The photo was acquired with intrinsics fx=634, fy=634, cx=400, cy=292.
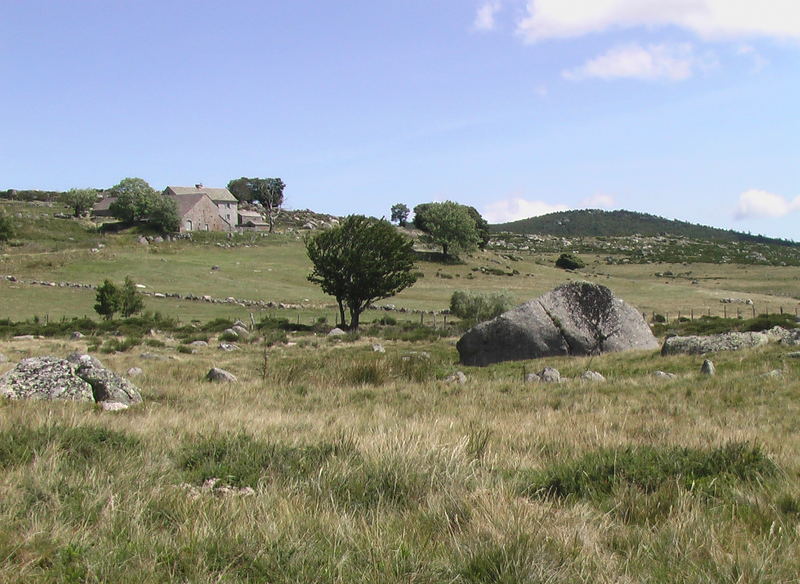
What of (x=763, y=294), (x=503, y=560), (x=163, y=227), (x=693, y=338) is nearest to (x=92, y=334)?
(x=693, y=338)

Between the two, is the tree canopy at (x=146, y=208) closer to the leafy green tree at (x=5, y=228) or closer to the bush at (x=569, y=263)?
the leafy green tree at (x=5, y=228)

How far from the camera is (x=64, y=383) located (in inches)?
455

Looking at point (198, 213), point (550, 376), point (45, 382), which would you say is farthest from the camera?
point (198, 213)

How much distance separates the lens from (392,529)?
438 cm

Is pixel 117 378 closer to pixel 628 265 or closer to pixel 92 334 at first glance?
pixel 92 334

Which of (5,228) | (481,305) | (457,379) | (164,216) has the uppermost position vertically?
(164,216)

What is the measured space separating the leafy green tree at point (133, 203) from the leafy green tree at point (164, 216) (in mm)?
631

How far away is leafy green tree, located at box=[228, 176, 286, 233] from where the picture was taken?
161 m

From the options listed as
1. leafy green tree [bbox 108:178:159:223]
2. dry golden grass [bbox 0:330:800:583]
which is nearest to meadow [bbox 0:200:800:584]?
dry golden grass [bbox 0:330:800:583]

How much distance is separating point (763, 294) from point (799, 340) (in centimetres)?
6058

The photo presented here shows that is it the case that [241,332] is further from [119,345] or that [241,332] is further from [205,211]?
[205,211]

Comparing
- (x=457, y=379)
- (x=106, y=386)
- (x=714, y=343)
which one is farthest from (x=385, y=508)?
(x=714, y=343)

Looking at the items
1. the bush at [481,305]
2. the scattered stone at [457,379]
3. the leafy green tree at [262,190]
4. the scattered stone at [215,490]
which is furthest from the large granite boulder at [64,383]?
the leafy green tree at [262,190]

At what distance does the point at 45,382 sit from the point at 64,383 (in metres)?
0.31
